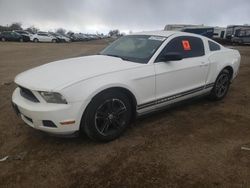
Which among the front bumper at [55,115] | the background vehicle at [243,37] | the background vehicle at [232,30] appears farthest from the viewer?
the background vehicle at [232,30]

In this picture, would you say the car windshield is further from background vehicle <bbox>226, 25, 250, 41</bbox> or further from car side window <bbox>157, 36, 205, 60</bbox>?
background vehicle <bbox>226, 25, 250, 41</bbox>

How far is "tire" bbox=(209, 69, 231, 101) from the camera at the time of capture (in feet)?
18.1

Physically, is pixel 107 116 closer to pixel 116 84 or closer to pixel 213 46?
pixel 116 84

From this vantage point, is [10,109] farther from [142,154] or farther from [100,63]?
[142,154]

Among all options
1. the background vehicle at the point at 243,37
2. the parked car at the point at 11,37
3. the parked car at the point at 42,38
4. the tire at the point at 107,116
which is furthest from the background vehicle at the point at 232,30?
the tire at the point at 107,116

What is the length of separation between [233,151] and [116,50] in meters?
2.57

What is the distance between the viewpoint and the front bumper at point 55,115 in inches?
129

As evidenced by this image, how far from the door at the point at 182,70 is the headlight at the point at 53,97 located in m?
1.55

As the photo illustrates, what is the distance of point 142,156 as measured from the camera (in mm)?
3416

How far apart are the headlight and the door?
1.55 meters

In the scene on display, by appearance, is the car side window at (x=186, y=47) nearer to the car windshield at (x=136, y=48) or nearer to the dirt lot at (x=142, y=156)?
the car windshield at (x=136, y=48)

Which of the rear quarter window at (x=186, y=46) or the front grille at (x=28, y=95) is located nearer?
the front grille at (x=28, y=95)

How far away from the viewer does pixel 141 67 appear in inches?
156

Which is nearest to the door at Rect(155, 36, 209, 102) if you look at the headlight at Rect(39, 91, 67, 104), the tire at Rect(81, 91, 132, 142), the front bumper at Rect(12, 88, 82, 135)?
the tire at Rect(81, 91, 132, 142)
